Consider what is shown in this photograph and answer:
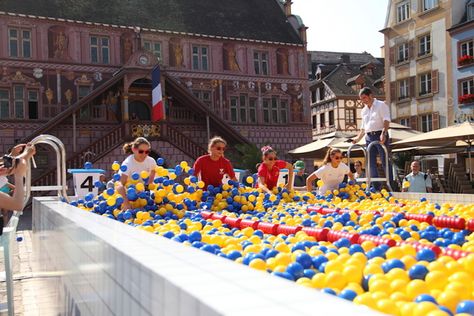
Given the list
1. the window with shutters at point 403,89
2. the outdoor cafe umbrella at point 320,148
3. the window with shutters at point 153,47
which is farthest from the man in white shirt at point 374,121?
the window with shutters at point 403,89

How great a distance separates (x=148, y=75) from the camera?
25469 millimetres

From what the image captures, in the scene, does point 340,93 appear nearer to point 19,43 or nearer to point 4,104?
point 19,43

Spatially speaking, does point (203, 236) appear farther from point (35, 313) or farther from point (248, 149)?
point (248, 149)

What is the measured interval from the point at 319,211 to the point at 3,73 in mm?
20731

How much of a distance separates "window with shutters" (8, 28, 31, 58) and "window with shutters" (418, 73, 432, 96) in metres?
23.1

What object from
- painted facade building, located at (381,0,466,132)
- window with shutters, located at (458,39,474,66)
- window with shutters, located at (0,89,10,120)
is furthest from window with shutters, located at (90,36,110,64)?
window with shutters, located at (458,39,474,66)

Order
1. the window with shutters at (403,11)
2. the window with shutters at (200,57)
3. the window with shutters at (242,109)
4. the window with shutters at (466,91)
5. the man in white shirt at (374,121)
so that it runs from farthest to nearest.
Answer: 1. the window with shutters at (403,11)
2. the window with shutters at (242,109)
3. the window with shutters at (466,91)
4. the window with shutters at (200,57)
5. the man in white shirt at (374,121)

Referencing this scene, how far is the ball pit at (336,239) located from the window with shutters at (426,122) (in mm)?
25561

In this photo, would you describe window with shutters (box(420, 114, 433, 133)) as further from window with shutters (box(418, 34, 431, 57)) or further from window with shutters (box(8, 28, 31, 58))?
window with shutters (box(8, 28, 31, 58))

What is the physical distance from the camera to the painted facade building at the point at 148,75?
2406 centimetres

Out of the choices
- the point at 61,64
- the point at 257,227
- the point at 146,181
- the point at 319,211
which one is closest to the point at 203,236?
the point at 257,227

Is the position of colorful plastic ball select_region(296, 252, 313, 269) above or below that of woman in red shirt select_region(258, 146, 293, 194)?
below

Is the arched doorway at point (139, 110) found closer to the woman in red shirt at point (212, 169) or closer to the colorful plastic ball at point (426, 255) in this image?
the woman in red shirt at point (212, 169)

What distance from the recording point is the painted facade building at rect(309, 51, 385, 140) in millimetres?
44312
